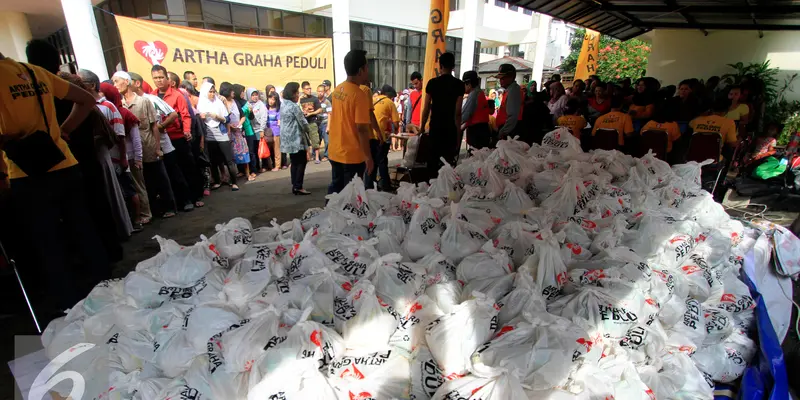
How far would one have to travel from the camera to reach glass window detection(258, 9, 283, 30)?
11.0 m

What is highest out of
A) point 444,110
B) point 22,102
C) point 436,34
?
point 436,34

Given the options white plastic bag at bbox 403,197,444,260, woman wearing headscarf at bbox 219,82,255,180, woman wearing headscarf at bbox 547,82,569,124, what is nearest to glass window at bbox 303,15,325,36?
woman wearing headscarf at bbox 219,82,255,180

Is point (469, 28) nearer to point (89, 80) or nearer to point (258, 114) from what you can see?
point (258, 114)

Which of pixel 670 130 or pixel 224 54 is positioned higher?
pixel 224 54

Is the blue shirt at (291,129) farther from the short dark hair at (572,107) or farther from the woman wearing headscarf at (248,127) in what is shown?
the short dark hair at (572,107)

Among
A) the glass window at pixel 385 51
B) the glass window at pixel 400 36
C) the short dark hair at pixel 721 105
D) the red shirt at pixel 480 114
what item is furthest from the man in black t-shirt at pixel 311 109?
the glass window at pixel 400 36

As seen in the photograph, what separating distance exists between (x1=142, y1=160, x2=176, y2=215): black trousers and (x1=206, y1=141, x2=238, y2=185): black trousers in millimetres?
1240

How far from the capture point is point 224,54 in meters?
8.07

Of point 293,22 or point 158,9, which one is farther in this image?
point 293,22

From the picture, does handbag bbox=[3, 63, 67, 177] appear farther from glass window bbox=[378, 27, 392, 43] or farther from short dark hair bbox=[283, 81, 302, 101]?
glass window bbox=[378, 27, 392, 43]

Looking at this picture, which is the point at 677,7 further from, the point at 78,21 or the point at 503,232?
the point at 78,21

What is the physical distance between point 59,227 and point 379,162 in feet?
11.8

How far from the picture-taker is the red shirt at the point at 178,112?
511 centimetres

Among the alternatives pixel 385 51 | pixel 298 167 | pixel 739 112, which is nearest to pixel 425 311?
pixel 298 167
